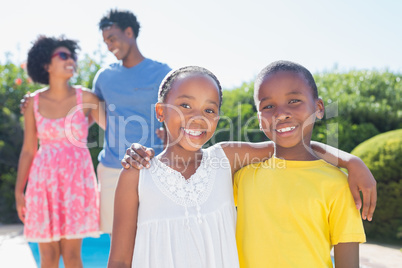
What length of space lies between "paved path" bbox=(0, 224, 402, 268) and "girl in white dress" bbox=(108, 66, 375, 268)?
307cm

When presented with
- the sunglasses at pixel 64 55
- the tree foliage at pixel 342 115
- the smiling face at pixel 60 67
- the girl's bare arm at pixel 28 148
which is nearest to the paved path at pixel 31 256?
the tree foliage at pixel 342 115

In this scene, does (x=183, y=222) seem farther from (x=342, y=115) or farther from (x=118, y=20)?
→ (x=342, y=115)

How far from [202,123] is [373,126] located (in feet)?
17.9

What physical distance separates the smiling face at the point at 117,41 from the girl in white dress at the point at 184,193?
58.0 inches

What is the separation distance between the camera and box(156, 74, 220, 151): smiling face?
1.98m

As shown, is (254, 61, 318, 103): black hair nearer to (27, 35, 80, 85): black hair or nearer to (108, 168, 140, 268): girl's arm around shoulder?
(108, 168, 140, 268): girl's arm around shoulder

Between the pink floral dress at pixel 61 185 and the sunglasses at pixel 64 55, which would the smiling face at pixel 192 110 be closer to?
the pink floral dress at pixel 61 185

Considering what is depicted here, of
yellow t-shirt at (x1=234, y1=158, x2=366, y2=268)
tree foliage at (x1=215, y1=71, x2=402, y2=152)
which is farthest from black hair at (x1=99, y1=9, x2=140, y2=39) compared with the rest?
tree foliage at (x1=215, y1=71, x2=402, y2=152)

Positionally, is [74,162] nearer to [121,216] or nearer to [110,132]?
[110,132]

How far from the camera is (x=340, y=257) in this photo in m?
1.83

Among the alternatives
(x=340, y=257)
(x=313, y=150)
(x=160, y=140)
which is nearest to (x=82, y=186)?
(x=160, y=140)

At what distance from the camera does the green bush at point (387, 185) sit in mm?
5371

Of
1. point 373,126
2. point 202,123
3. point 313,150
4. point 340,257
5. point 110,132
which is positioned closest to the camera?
point 340,257

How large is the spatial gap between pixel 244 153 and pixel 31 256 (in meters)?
4.28
